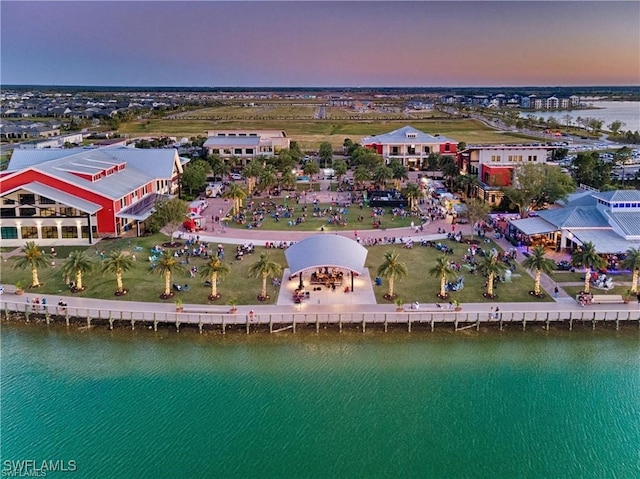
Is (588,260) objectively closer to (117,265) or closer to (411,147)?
(117,265)

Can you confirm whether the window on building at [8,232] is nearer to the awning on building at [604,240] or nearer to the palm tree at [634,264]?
A: the awning on building at [604,240]

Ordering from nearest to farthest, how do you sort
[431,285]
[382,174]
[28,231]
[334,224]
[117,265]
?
[117,265] < [431,285] < [28,231] < [334,224] < [382,174]

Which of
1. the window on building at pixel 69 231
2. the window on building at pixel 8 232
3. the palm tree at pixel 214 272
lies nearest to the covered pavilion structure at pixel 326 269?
the palm tree at pixel 214 272

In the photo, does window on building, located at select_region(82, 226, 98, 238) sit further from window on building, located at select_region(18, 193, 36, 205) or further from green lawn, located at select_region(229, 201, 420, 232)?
green lawn, located at select_region(229, 201, 420, 232)

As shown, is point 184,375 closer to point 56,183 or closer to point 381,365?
point 381,365

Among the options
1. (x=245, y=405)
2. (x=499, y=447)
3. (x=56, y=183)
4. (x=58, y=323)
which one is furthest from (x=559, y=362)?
(x=56, y=183)

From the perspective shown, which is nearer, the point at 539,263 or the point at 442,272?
the point at 442,272

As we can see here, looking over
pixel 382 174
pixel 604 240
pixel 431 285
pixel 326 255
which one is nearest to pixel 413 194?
pixel 382 174

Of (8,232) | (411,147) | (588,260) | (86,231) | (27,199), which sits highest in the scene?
(411,147)
